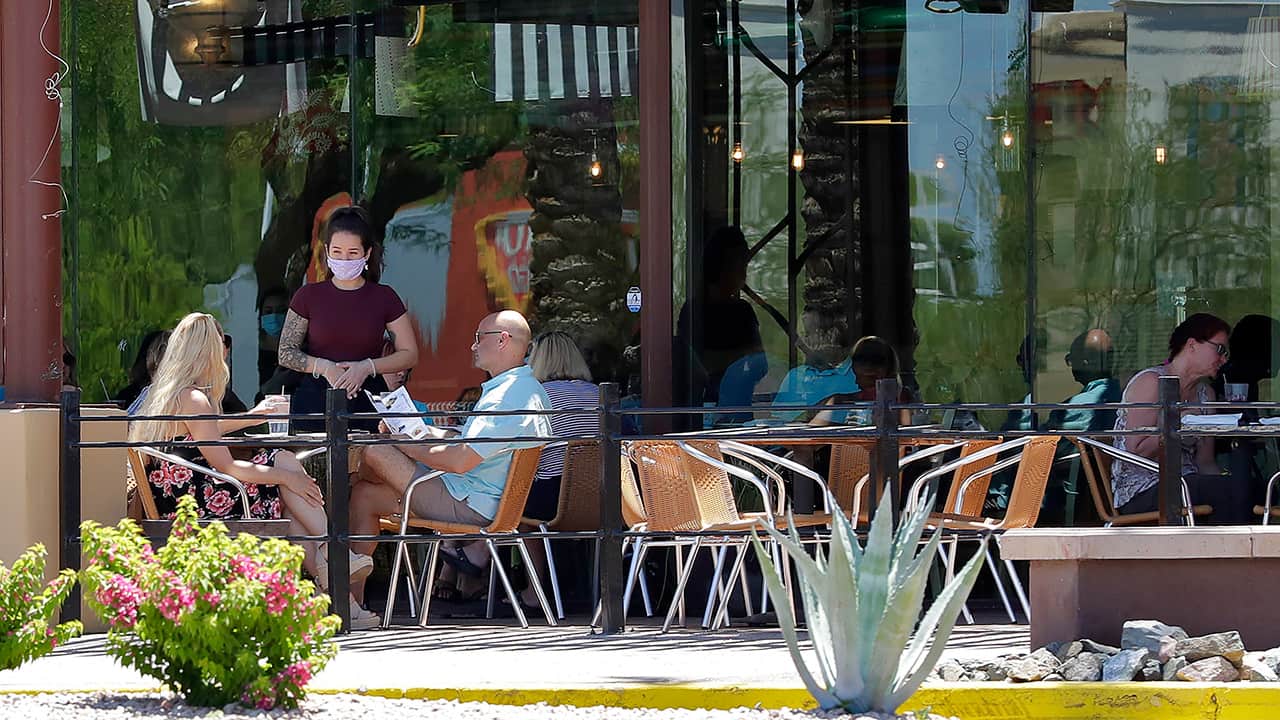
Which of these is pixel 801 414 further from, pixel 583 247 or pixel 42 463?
pixel 42 463

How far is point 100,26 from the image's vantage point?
11.2m

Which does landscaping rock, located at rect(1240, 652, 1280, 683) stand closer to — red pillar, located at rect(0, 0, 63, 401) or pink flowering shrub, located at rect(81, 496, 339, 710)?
pink flowering shrub, located at rect(81, 496, 339, 710)

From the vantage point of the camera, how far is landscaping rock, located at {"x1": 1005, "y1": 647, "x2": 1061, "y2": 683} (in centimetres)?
589

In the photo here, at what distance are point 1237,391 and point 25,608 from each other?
653cm

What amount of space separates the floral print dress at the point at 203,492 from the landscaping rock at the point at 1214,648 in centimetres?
384

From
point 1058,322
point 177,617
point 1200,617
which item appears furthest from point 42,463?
point 1058,322

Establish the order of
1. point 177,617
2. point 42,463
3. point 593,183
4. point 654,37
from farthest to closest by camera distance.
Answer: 1. point 593,183
2. point 654,37
3. point 42,463
4. point 177,617

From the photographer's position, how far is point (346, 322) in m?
8.73

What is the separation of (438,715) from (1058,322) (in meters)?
5.66

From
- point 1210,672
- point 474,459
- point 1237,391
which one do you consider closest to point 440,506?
point 474,459

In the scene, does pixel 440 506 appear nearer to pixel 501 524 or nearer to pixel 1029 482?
pixel 501 524

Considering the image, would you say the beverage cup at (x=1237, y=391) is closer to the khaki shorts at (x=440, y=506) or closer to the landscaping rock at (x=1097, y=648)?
the landscaping rock at (x=1097, y=648)

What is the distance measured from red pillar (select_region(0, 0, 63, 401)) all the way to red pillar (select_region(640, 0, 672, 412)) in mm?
2749

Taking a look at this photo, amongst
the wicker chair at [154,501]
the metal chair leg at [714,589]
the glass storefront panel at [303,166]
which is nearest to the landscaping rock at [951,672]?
the metal chair leg at [714,589]
